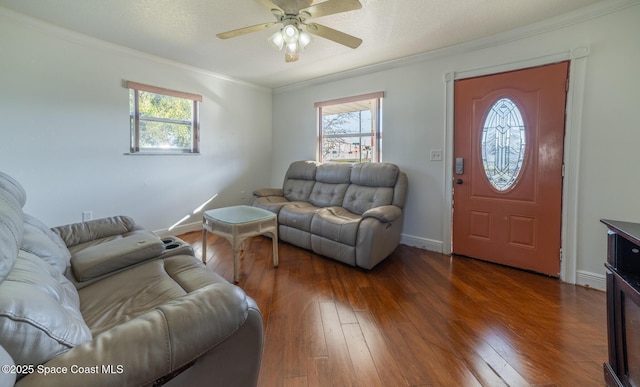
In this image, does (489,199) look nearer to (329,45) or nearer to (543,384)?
(543,384)

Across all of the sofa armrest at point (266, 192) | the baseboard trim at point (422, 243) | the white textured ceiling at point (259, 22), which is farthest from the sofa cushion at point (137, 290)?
the baseboard trim at point (422, 243)

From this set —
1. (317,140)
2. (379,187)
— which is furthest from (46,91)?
(379,187)

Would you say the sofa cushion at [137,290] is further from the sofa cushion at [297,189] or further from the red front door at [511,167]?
the red front door at [511,167]

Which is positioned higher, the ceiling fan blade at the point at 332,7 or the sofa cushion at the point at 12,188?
the ceiling fan blade at the point at 332,7

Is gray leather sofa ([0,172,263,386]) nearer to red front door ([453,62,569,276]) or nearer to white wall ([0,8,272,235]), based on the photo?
white wall ([0,8,272,235])

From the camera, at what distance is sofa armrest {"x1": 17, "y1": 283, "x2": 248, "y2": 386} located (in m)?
0.64

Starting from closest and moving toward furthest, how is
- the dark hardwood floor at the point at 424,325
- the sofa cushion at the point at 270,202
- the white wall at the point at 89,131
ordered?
the dark hardwood floor at the point at 424,325, the white wall at the point at 89,131, the sofa cushion at the point at 270,202

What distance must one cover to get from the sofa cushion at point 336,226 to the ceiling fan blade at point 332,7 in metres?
1.80

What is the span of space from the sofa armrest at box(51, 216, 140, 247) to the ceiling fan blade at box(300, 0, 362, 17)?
2137mm

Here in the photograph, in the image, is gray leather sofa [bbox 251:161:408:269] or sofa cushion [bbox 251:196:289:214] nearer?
gray leather sofa [bbox 251:161:408:269]

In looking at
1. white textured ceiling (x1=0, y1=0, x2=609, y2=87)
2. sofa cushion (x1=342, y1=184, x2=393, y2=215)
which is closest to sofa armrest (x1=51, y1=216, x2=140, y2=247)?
white textured ceiling (x1=0, y1=0, x2=609, y2=87)

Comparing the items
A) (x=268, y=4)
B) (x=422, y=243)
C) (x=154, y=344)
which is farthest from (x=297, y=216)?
(x=154, y=344)

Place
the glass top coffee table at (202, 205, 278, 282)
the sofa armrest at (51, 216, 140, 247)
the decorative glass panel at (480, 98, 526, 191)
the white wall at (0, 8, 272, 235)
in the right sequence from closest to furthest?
the sofa armrest at (51, 216, 140, 247) < the glass top coffee table at (202, 205, 278, 282) < the white wall at (0, 8, 272, 235) < the decorative glass panel at (480, 98, 526, 191)

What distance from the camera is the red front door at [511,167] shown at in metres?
2.46
